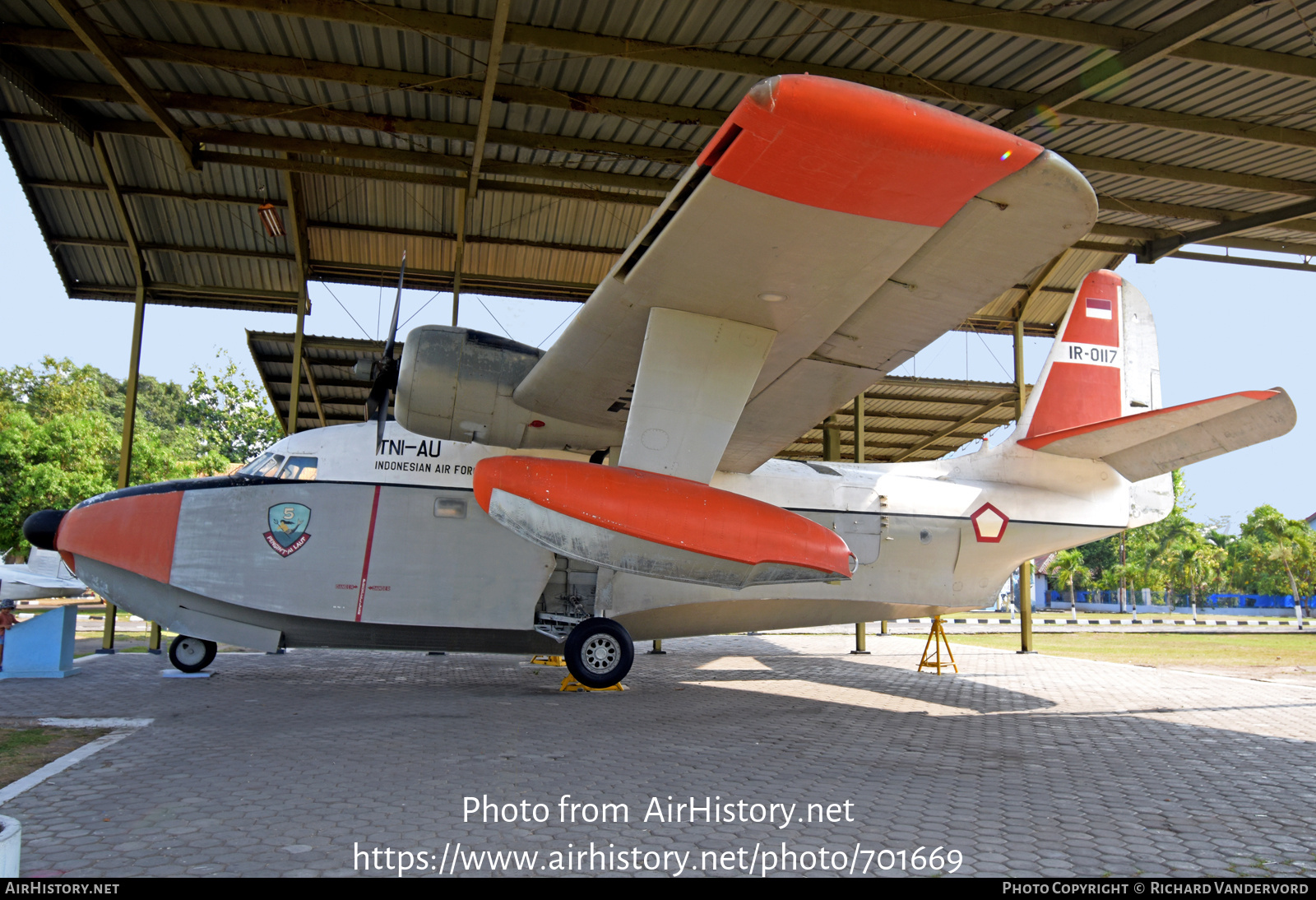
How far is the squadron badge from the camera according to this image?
30.9ft

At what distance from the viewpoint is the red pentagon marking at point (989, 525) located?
10750 millimetres

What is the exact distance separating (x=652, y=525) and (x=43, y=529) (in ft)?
27.9

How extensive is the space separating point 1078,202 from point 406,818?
5355 mm

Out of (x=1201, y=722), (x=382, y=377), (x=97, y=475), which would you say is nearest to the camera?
(x=1201, y=722)

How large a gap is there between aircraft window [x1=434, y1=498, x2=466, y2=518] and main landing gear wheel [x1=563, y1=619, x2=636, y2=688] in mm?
2074

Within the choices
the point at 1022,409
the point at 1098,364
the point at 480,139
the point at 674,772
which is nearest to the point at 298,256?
the point at 480,139

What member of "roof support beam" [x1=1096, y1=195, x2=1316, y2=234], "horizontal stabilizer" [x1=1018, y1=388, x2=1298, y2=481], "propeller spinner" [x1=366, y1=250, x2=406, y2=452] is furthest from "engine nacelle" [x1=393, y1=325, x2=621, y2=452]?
"roof support beam" [x1=1096, y1=195, x2=1316, y2=234]

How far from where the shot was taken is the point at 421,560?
957 centimetres

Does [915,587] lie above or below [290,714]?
above

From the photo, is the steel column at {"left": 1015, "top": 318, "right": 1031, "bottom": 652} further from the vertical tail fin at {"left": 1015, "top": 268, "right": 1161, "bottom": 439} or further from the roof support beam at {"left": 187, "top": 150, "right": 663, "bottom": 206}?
the roof support beam at {"left": 187, "top": 150, "right": 663, "bottom": 206}

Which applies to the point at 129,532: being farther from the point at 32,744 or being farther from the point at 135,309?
the point at 135,309
